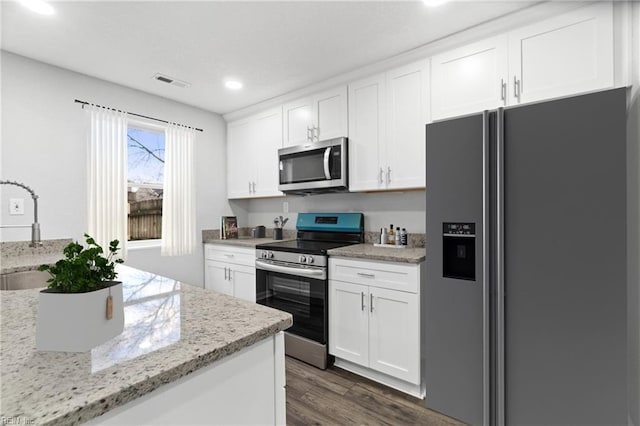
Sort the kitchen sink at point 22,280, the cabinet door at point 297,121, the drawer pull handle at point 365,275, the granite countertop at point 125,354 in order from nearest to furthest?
the granite countertop at point 125,354, the kitchen sink at point 22,280, the drawer pull handle at point 365,275, the cabinet door at point 297,121

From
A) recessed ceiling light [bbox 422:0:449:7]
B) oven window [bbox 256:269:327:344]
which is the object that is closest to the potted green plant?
oven window [bbox 256:269:327:344]

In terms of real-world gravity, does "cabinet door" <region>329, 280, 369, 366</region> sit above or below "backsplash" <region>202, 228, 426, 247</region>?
below

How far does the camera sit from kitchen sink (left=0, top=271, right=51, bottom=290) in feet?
5.91

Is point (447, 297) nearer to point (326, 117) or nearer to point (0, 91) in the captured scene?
point (326, 117)

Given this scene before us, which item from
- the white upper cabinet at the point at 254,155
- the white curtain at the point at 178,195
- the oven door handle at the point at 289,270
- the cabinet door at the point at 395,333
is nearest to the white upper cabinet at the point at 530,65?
the cabinet door at the point at 395,333

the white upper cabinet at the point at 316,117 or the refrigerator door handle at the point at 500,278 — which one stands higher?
the white upper cabinet at the point at 316,117

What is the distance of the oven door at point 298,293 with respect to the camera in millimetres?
2418

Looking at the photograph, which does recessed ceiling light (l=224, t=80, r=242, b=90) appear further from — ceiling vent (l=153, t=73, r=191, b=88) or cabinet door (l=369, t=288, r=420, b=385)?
cabinet door (l=369, t=288, r=420, b=385)

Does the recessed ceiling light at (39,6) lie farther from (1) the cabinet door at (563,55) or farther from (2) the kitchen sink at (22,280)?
(1) the cabinet door at (563,55)

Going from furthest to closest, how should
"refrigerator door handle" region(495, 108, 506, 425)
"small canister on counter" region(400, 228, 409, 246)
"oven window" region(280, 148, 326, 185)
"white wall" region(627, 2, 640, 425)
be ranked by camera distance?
1. "oven window" region(280, 148, 326, 185)
2. "small canister on counter" region(400, 228, 409, 246)
3. "refrigerator door handle" region(495, 108, 506, 425)
4. "white wall" region(627, 2, 640, 425)

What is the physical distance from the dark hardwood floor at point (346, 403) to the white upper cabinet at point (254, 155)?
1793mm

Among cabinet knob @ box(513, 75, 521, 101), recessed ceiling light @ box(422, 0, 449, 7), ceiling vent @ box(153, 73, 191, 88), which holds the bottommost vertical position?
cabinet knob @ box(513, 75, 521, 101)

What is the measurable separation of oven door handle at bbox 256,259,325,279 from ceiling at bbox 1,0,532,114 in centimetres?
167

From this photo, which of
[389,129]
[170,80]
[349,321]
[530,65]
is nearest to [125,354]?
[349,321]
